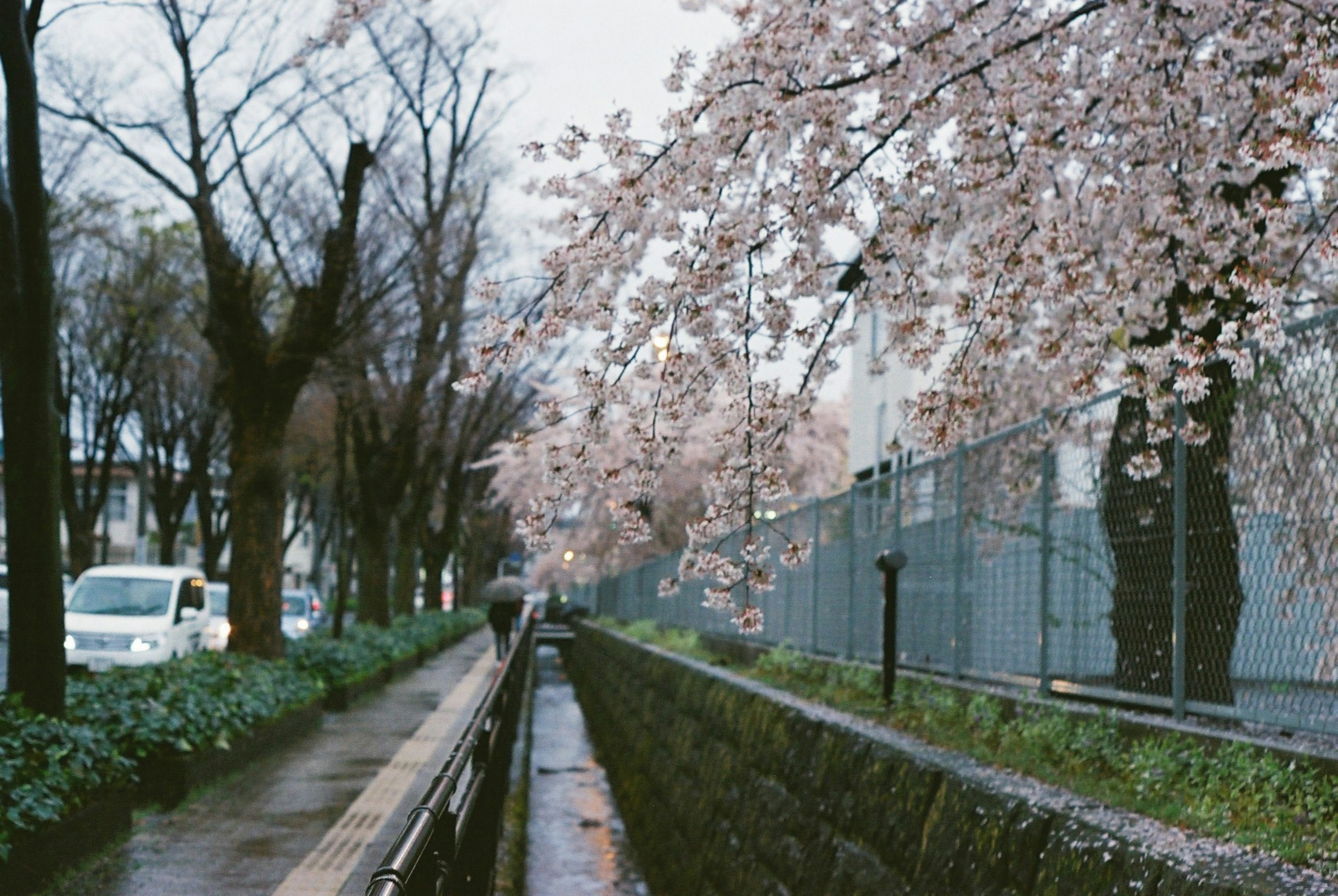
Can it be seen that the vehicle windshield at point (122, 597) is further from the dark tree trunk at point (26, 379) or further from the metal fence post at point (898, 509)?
the metal fence post at point (898, 509)

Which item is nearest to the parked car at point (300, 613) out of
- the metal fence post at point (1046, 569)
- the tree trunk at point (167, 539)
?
the tree trunk at point (167, 539)

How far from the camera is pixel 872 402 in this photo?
3500 centimetres

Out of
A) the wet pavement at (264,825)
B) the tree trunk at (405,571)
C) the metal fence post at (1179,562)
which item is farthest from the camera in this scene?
the tree trunk at (405,571)

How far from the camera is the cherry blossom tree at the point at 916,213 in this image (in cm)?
609

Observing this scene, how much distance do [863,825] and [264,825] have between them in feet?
15.5

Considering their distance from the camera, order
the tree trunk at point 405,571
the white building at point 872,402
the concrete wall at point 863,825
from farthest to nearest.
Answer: the tree trunk at point 405,571
the white building at point 872,402
the concrete wall at point 863,825

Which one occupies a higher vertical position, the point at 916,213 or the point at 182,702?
the point at 916,213

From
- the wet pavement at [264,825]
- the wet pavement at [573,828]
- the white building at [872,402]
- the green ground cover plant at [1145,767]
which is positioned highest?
the white building at [872,402]

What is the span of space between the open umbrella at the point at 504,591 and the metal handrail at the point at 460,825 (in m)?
17.4

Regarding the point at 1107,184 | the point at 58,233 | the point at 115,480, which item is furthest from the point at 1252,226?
the point at 115,480

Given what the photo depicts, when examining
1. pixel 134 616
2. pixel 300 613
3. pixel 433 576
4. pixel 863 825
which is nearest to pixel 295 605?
pixel 300 613

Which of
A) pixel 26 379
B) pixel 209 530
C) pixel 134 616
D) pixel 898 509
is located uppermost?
pixel 26 379

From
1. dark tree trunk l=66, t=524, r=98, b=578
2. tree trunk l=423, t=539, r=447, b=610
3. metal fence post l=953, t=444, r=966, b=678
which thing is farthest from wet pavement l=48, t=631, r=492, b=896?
tree trunk l=423, t=539, r=447, b=610

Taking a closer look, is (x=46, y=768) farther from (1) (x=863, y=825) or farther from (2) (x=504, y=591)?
(2) (x=504, y=591)
